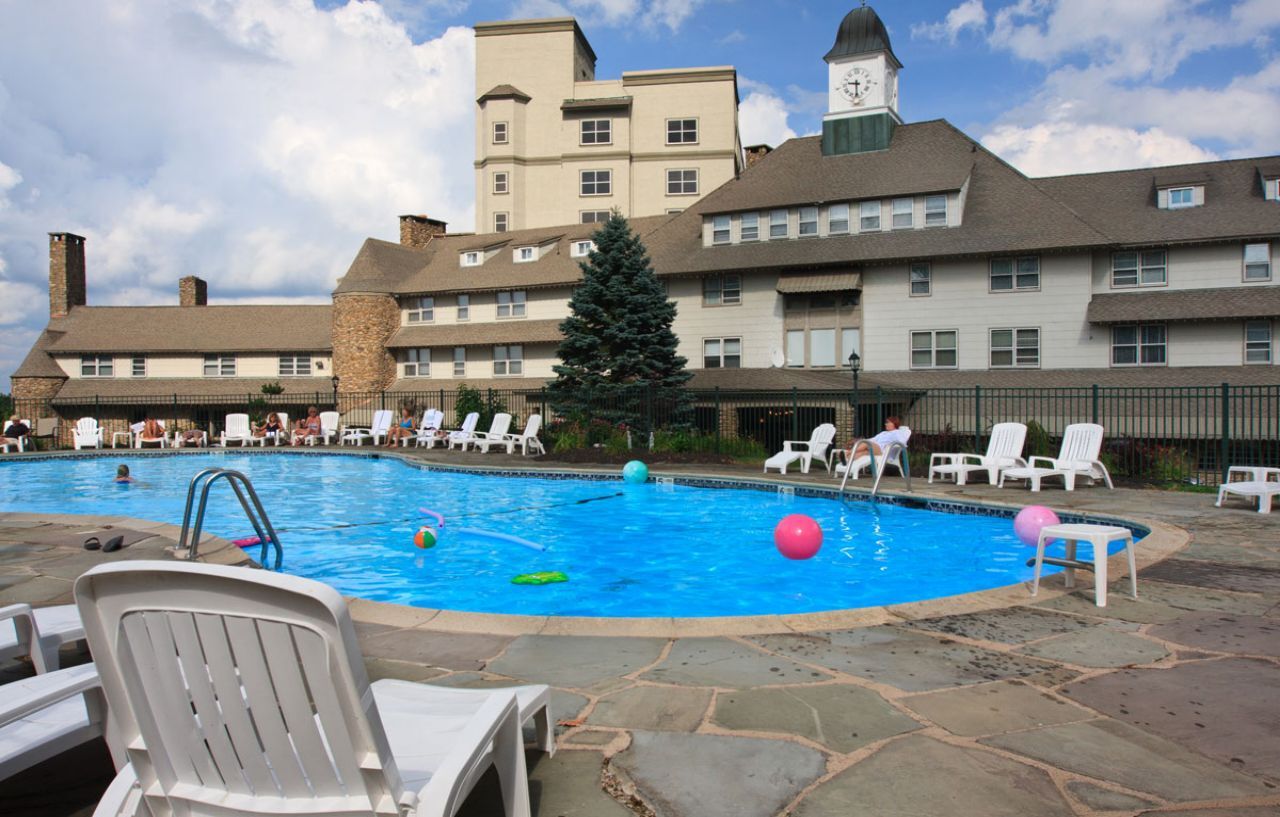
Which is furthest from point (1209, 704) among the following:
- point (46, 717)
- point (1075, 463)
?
point (1075, 463)

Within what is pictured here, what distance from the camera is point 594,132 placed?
147 feet

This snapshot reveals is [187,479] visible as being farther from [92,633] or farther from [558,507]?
[92,633]

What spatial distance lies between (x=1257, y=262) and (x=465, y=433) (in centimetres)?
2635

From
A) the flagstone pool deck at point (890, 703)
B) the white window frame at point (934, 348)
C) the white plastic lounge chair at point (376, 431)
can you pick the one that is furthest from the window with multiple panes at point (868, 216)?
the flagstone pool deck at point (890, 703)

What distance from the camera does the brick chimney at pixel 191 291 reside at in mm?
49500

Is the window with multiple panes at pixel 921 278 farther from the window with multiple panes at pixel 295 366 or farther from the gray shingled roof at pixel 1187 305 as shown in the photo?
the window with multiple panes at pixel 295 366

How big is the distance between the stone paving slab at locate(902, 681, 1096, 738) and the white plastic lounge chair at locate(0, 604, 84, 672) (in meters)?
4.25

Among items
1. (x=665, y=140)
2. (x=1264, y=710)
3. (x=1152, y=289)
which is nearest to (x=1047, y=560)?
(x=1264, y=710)

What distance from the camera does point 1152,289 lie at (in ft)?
87.6

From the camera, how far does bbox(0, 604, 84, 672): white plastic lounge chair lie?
3842 mm

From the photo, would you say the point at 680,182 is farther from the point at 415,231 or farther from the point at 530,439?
the point at 530,439

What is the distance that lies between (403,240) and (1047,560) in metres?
Answer: 43.0

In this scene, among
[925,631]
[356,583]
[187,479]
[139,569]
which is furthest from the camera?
[187,479]

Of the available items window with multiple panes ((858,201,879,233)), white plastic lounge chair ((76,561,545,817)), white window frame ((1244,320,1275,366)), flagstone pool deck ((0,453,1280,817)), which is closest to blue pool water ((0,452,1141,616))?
flagstone pool deck ((0,453,1280,817))
